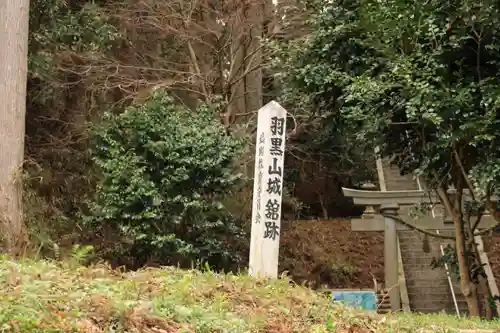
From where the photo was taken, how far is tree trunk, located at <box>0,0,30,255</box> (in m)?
11.9

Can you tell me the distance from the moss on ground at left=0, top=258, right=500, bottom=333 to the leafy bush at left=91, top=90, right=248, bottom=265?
571cm

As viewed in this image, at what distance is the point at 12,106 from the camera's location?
12.1 metres

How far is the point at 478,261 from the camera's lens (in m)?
12.1

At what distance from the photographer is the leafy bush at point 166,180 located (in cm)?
1282

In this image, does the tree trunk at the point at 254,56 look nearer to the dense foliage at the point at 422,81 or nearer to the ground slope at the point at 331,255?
the dense foliage at the point at 422,81

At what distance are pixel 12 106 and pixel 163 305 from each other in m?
8.46

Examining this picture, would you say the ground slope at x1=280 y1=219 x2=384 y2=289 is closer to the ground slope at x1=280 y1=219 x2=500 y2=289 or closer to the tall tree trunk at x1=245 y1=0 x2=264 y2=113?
the ground slope at x1=280 y1=219 x2=500 y2=289

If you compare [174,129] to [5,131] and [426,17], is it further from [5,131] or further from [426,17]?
[426,17]

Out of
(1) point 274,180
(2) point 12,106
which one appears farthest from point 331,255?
(1) point 274,180

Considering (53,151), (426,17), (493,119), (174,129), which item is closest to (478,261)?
(493,119)

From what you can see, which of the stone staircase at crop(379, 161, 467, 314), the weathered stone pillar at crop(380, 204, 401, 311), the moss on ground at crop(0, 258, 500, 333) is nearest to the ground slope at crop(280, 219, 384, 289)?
the stone staircase at crop(379, 161, 467, 314)

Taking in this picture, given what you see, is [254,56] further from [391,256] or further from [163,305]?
[163,305]

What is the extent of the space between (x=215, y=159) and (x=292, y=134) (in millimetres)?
3252

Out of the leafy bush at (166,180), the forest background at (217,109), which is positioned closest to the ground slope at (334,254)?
the forest background at (217,109)
